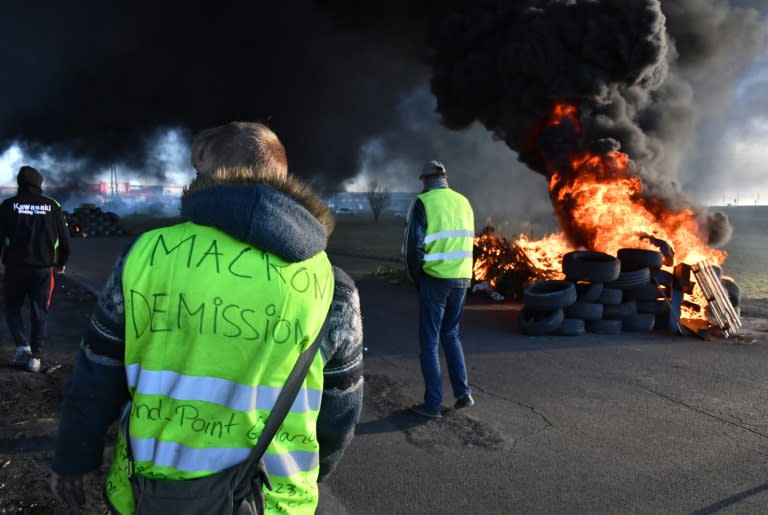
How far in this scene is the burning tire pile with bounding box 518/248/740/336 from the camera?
7.26 meters

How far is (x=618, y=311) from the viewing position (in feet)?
24.7

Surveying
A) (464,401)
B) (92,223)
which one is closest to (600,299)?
(464,401)

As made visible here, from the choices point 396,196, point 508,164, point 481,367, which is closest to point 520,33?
point 481,367

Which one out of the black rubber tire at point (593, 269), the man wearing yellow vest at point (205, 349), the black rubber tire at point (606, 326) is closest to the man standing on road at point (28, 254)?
Answer: the man wearing yellow vest at point (205, 349)

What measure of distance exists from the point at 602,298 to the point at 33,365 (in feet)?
21.9

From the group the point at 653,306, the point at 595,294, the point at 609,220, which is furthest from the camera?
the point at 609,220

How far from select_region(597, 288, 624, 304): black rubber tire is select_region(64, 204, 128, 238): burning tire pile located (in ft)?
87.4

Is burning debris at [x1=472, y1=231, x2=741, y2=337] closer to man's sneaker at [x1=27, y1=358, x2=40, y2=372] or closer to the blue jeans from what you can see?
the blue jeans

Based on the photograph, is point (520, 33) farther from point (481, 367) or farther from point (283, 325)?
point (283, 325)

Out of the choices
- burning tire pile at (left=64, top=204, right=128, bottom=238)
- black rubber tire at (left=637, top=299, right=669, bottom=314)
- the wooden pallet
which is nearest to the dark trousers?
black rubber tire at (left=637, top=299, right=669, bottom=314)

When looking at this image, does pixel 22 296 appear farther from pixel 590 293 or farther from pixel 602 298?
pixel 602 298

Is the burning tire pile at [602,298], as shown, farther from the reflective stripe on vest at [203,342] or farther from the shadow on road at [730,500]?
the reflective stripe on vest at [203,342]

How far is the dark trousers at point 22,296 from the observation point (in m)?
5.33

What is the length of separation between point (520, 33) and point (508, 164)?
24953 mm
